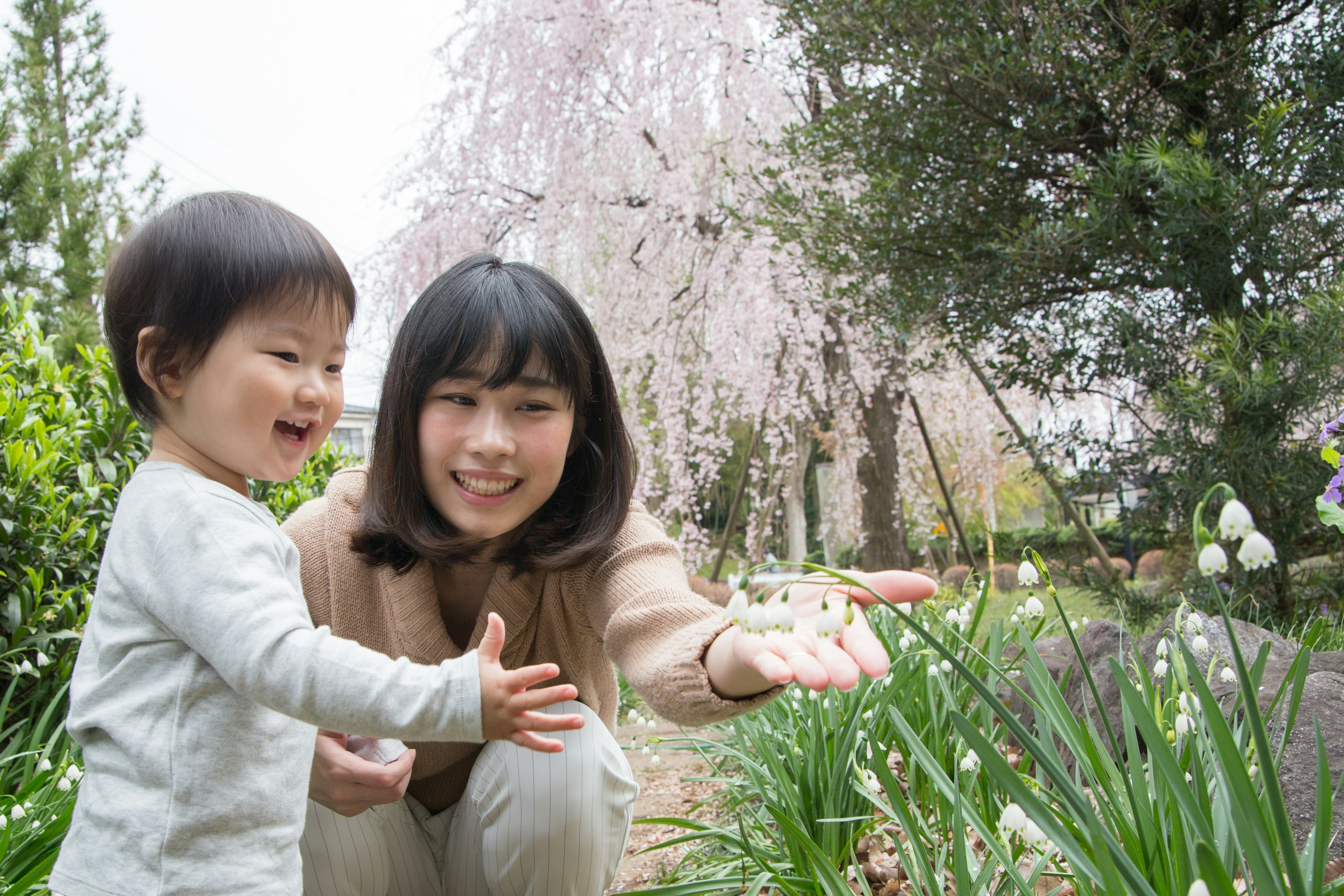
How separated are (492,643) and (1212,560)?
0.64m

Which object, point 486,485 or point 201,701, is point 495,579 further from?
point 201,701

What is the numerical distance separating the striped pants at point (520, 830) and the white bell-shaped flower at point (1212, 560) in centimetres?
100

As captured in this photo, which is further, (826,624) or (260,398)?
(260,398)

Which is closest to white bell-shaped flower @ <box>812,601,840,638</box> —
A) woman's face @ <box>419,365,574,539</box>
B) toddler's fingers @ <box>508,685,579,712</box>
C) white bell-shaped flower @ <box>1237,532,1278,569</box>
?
toddler's fingers @ <box>508,685,579,712</box>

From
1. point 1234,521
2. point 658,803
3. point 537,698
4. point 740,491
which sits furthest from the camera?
point 740,491

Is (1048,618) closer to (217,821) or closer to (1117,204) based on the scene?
(1117,204)

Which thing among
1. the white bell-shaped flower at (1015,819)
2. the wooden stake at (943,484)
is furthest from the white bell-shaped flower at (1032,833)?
the wooden stake at (943,484)

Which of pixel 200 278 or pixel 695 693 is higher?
pixel 200 278

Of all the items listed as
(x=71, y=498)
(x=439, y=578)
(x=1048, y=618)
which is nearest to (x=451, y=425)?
(x=439, y=578)

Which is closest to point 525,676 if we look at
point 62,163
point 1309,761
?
point 1309,761

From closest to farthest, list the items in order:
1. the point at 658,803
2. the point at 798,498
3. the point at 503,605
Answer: the point at 503,605 → the point at 658,803 → the point at 798,498

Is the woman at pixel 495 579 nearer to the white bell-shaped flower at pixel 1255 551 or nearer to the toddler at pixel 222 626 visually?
the toddler at pixel 222 626

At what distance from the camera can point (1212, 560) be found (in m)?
0.69

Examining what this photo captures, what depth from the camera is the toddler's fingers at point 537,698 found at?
0.88 metres
